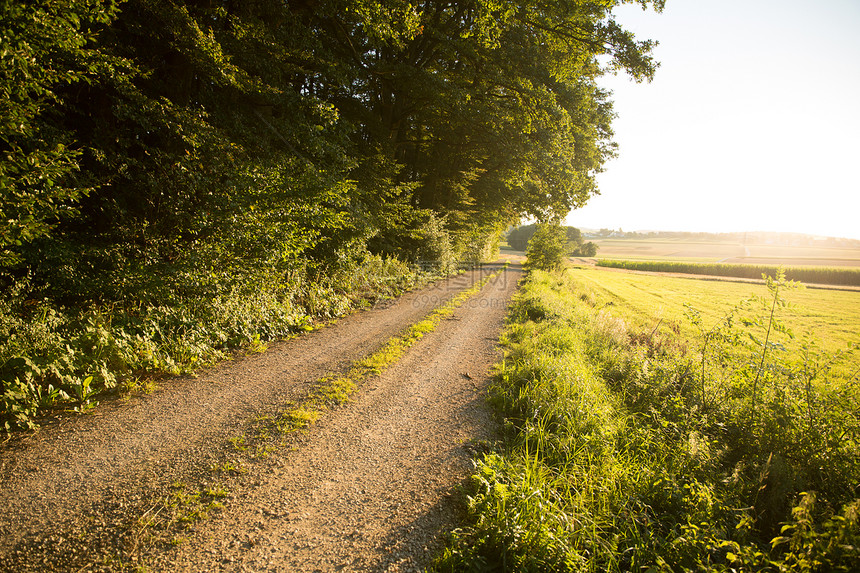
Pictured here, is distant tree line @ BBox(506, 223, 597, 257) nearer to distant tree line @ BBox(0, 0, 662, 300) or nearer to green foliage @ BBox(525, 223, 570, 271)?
green foliage @ BBox(525, 223, 570, 271)

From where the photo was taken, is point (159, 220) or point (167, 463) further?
point (159, 220)

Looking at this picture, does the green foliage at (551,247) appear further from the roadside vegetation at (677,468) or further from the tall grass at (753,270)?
the roadside vegetation at (677,468)

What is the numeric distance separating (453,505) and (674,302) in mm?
25042

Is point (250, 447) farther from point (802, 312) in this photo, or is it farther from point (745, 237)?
point (745, 237)

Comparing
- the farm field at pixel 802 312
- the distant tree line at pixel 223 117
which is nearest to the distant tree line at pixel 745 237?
the farm field at pixel 802 312

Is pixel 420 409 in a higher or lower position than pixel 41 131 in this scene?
lower

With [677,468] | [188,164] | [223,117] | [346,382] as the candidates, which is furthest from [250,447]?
[223,117]

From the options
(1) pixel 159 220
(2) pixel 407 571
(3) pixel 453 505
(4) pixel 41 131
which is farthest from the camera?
(1) pixel 159 220

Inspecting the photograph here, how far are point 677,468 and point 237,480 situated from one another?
15.5 feet

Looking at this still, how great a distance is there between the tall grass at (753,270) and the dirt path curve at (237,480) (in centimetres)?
2939

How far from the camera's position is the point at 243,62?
807 centimetres

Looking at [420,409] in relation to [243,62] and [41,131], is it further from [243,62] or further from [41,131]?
[243,62]

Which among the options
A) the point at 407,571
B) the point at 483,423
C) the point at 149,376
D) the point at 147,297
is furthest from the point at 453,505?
the point at 147,297

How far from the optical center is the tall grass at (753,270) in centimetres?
3484
